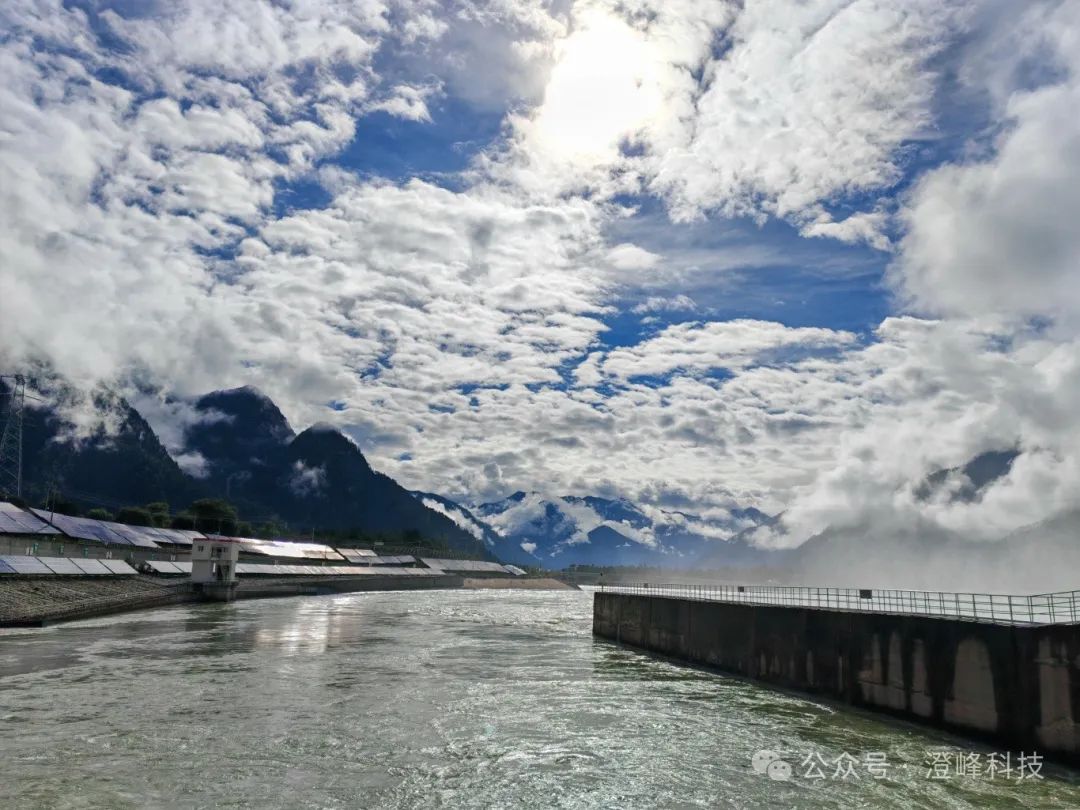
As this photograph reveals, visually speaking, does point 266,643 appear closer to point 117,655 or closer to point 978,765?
point 117,655

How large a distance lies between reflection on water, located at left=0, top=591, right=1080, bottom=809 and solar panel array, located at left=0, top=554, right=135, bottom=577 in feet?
81.4

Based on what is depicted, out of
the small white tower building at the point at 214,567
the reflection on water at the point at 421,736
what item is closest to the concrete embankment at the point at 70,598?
the small white tower building at the point at 214,567

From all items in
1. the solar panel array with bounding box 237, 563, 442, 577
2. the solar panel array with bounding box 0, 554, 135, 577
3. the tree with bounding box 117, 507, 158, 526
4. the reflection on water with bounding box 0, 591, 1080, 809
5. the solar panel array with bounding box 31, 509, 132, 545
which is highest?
the tree with bounding box 117, 507, 158, 526

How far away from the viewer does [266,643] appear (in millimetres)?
61438

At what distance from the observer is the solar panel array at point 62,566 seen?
7569 cm

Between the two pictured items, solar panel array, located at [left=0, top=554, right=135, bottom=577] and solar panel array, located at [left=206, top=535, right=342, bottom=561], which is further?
solar panel array, located at [left=206, top=535, right=342, bottom=561]

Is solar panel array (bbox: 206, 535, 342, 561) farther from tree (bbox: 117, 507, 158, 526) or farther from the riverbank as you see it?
the riverbank

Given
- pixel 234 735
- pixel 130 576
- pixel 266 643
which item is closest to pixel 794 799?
pixel 234 735

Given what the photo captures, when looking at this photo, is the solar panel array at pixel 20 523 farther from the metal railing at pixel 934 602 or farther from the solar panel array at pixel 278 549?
the metal railing at pixel 934 602

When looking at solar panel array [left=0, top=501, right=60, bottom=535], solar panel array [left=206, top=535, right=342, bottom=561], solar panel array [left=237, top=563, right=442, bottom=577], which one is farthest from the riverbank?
solar panel array [left=206, top=535, right=342, bottom=561]

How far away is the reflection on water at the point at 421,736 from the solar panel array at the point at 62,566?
24796mm

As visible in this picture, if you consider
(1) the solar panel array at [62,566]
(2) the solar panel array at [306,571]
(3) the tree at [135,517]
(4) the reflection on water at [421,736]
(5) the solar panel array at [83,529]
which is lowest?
(2) the solar panel array at [306,571]

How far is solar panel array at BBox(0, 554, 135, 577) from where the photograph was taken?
75688mm

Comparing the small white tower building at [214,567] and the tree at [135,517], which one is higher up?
the tree at [135,517]
